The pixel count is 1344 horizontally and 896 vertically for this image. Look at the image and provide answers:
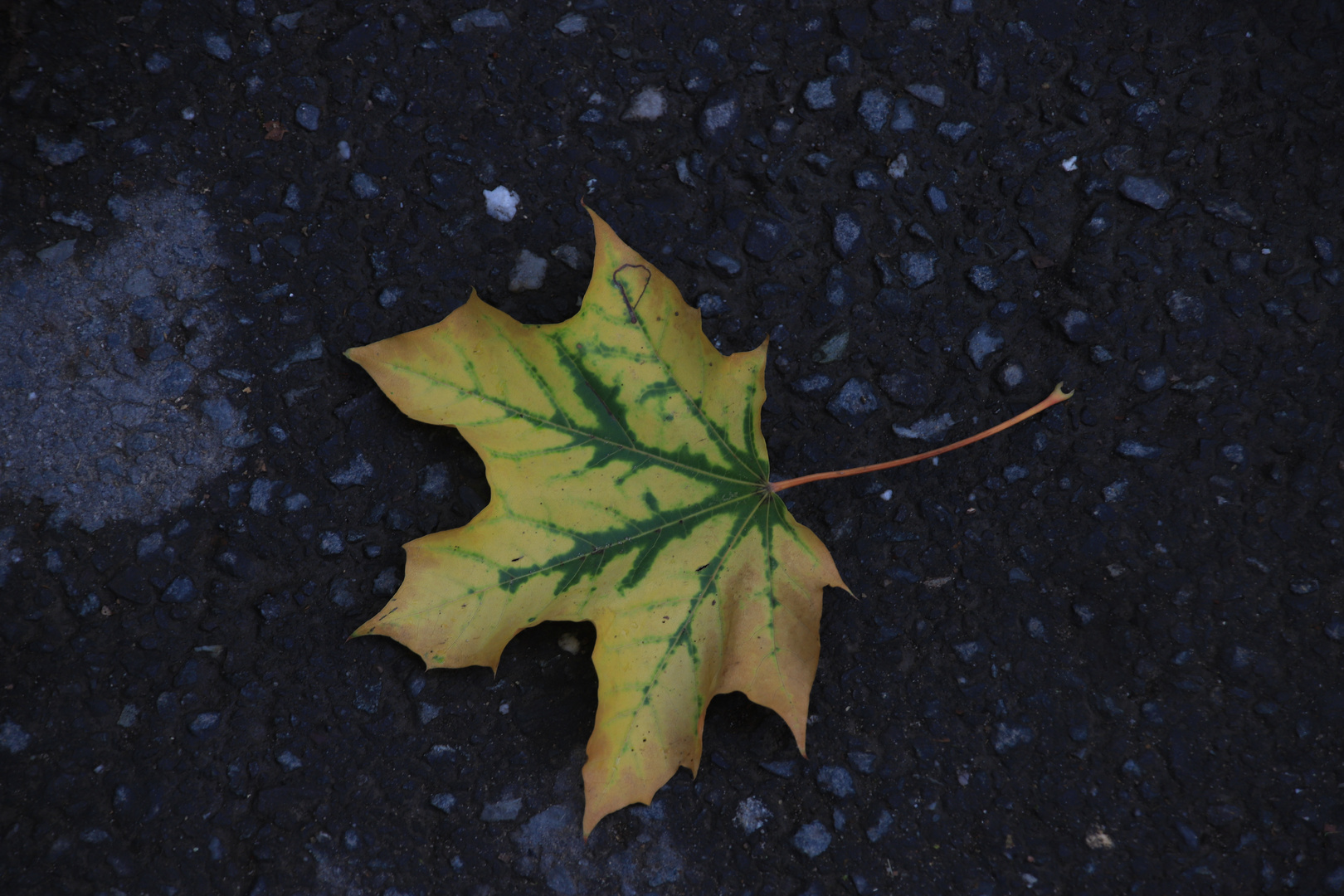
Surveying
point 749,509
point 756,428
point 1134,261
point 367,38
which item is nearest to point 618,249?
point 756,428

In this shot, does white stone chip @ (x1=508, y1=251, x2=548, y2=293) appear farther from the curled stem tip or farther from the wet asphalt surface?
the curled stem tip

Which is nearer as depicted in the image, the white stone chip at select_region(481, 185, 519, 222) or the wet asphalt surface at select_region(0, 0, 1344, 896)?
the wet asphalt surface at select_region(0, 0, 1344, 896)

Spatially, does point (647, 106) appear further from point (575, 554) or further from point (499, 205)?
point (575, 554)

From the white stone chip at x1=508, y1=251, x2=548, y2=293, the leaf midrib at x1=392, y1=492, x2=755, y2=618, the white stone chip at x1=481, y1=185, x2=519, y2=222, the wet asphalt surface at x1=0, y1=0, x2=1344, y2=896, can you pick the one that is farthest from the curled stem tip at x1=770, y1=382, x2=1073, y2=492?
the white stone chip at x1=481, y1=185, x2=519, y2=222

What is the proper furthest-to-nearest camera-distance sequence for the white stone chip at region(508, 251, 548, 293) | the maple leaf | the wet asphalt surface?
1. the white stone chip at region(508, 251, 548, 293)
2. the wet asphalt surface
3. the maple leaf

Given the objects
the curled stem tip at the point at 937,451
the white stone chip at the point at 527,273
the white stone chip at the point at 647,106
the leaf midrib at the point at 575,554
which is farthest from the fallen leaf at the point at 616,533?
the white stone chip at the point at 647,106

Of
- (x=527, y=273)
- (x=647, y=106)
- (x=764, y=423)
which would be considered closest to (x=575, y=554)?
(x=764, y=423)

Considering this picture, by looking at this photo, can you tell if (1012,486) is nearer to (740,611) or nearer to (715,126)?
(740,611)

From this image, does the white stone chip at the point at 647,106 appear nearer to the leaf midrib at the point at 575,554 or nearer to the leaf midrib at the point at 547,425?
the leaf midrib at the point at 547,425
